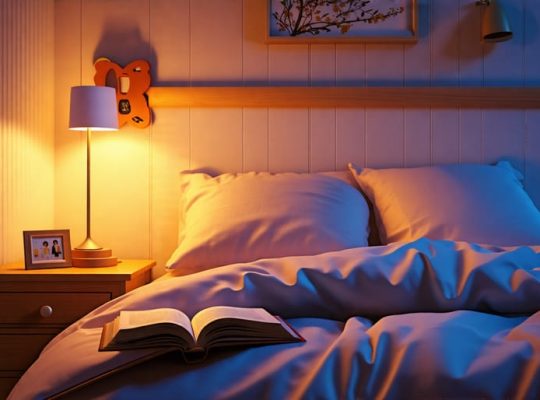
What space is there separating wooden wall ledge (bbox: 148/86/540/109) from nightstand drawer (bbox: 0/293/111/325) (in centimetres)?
98

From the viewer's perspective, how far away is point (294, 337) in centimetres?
128

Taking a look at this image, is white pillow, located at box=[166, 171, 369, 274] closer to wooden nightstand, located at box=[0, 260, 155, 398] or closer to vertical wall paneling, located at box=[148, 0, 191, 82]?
wooden nightstand, located at box=[0, 260, 155, 398]

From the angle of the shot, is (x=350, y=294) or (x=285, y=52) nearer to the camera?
(x=350, y=294)

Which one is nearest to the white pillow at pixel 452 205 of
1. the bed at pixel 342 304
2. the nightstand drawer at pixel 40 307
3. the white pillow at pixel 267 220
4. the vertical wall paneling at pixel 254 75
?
the bed at pixel 342 304

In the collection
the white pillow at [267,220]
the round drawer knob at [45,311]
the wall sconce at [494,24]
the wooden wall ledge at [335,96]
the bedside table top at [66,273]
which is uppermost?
the wall sconce at [494,24]

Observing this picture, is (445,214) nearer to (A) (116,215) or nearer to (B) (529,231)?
(B) (529,231)

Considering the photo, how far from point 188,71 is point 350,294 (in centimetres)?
170

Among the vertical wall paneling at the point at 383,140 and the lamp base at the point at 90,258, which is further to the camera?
the vertical wall paneling at the point at 383,140

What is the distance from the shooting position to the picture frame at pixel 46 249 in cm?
242

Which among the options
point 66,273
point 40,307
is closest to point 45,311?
point 40,307

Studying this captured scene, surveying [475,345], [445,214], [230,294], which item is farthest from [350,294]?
[445,214]

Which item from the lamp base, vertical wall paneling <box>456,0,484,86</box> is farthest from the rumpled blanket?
vertical wall paneling <box>456,0,484,86</box>

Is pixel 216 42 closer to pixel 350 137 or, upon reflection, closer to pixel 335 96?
pixel 335 96

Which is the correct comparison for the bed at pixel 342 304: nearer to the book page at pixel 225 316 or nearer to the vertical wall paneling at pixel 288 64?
the book page at pixel 225 316
